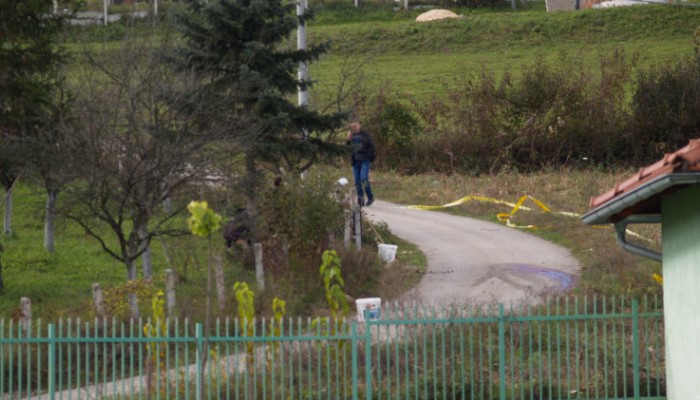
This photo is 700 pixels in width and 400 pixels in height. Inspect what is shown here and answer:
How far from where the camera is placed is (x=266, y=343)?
12.0 m

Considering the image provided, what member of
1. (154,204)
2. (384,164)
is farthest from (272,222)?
(384,164)

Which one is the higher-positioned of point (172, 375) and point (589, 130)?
point (589, 130)

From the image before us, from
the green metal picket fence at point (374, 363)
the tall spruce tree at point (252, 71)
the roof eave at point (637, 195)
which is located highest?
the tall spruce tree at point (252, 71)

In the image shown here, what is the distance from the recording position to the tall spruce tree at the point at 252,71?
20.2 m

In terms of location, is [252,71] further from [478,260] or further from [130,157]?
[478,260]

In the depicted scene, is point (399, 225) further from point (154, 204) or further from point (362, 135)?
point (154, 204)

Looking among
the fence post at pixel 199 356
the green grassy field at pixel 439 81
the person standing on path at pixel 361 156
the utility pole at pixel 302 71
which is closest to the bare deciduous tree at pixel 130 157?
the green grassy field at pixel 439 81

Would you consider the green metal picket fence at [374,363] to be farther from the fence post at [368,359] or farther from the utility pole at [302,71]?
the utility pole at [302,71]

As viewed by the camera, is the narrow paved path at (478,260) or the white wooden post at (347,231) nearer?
the narrow paved path at (478,260)

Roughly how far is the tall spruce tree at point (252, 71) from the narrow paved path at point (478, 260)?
319 cm

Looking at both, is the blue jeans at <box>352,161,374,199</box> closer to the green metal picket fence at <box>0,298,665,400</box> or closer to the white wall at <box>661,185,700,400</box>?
the green metal picket fence at <box>0,298,665,400</box>

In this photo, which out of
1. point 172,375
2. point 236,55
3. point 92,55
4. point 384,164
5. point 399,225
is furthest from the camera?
point 384,164

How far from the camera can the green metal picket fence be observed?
11.7 m

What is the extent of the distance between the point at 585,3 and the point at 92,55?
154ft
